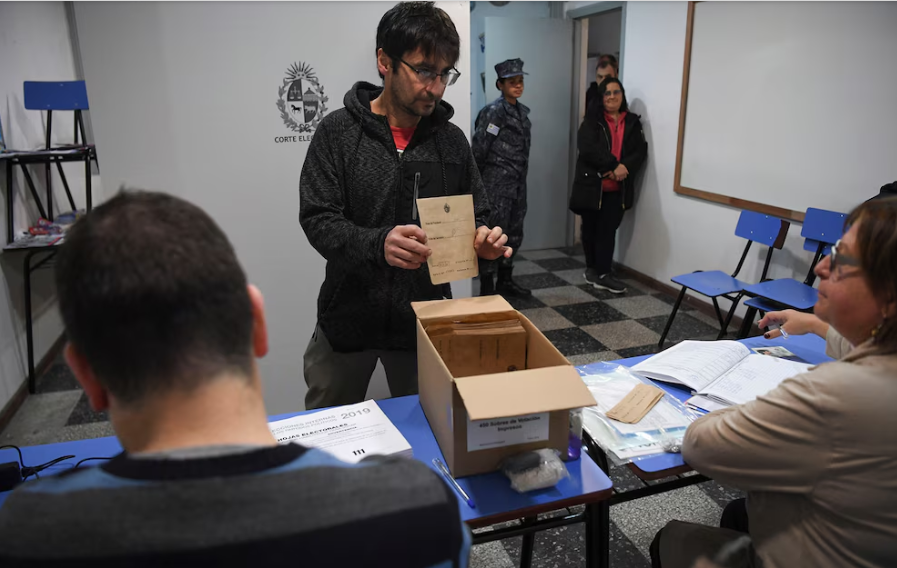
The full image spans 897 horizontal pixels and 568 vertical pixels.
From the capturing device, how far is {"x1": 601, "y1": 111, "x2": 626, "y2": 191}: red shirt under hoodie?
4.42 meters

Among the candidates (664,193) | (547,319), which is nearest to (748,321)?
(547,319)

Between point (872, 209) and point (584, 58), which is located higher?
point (584, 58)

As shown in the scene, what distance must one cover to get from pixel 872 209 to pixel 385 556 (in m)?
0.98

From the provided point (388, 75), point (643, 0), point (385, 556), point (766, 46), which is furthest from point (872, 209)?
point (643, 0)

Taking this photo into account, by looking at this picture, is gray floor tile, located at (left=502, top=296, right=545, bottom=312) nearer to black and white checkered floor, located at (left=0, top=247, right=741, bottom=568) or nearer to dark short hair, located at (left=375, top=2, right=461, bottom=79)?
black and white checkered floor, located at (left=0, top=247, right=741, bottom=568)

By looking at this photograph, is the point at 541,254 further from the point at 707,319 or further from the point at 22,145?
the point at 22,145

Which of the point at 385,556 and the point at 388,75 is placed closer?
the point at 385,556

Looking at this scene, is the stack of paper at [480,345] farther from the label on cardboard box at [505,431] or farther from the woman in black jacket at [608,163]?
Answer: the woman in black jacket at [608,163]

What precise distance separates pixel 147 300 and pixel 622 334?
11.4 feet

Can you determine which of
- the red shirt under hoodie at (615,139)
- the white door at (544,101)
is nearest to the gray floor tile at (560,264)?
the white door at (544,101)

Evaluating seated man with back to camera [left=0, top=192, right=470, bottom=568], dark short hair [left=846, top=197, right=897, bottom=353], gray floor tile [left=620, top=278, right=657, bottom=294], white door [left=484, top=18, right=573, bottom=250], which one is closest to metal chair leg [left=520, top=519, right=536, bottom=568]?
dark short hair [left=846, top=197, right=897, bottom=353]

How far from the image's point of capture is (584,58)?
5277 mm

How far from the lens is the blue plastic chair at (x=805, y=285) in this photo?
2.84 meters

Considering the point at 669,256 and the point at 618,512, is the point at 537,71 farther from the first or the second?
the point at 618,512
